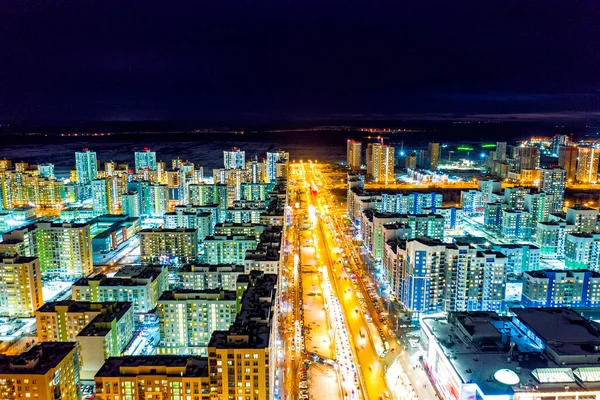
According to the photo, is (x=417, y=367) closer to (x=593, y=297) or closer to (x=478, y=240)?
(x=593, y=297)

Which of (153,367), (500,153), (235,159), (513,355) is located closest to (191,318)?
(153,367)

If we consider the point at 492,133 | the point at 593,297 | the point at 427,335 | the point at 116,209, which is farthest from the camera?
the point at 492,133

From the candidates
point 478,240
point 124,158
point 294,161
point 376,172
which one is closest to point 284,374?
point 478,240

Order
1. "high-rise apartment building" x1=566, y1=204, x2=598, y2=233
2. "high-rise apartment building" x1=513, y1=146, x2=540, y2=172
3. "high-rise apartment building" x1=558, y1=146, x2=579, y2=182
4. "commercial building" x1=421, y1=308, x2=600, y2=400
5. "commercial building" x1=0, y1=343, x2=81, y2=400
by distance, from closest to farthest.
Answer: "commercial building" x1=0, y1=343, x2=81, y2=400 → "commercial building" x1=421, y1=308, x2=600, y2=400 → "high-rise apartment building" x1=566, y1=204, x2=598, y2=233 → "high-rise apartment building" x1=558, y1=146, x2=579, y2=182 → "high-rise apartment building" x1=513, y1=146, x2=540, y2=172

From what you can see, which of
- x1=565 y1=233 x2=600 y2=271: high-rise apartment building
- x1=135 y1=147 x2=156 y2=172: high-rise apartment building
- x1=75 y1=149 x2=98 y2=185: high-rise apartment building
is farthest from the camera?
x1=135 y1=147 x2=156 y2=172: high-rise apartment building

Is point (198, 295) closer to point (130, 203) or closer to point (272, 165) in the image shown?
point (130, 203)

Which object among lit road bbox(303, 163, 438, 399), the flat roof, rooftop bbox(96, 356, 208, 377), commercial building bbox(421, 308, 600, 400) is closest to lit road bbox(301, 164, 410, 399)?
lit road bbox(303, 163, 438, 399)

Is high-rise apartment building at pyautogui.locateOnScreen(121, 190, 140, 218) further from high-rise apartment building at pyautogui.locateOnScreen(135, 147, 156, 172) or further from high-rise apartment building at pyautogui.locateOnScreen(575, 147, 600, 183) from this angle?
A: high-rise apartment building at pyautogui.locateOnScreen(575, 147, 600, 183)
